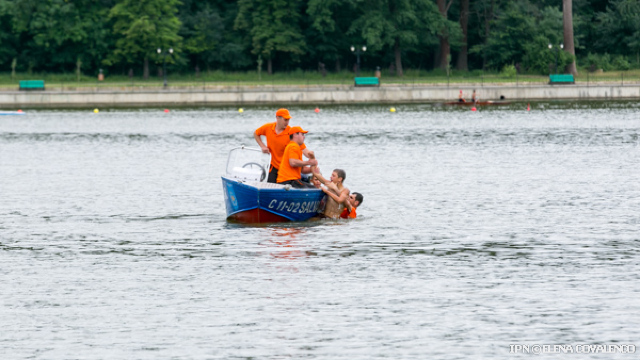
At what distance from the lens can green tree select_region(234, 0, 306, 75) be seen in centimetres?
10338

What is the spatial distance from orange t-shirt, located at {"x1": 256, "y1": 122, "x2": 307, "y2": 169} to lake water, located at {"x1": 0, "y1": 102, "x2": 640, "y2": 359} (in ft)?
5.07

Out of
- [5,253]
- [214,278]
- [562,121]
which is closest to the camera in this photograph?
[214,278]

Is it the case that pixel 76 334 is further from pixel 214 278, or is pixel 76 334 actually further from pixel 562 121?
pixel 562 121

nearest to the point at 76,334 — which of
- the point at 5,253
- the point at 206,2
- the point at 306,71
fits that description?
the point at 5,253

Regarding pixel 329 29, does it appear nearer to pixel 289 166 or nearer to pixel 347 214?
pixel 347 214

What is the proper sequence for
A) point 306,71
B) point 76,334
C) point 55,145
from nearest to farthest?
point 76,334
point 55,145
point 306,71

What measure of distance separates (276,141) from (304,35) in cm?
8674

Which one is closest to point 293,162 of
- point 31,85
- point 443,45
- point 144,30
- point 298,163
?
point 298,163

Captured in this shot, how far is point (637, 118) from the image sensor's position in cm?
6719

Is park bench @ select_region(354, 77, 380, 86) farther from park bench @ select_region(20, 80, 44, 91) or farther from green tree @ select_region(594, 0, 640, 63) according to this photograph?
green tree @ select_region(594, 0, 640, 63)

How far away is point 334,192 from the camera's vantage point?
23297 mm

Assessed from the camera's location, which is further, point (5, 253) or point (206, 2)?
point (206, 2)

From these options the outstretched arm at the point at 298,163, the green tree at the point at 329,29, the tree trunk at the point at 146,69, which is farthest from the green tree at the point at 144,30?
the outstretched arm at the point at 298,163

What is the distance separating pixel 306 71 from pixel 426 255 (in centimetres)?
8791
